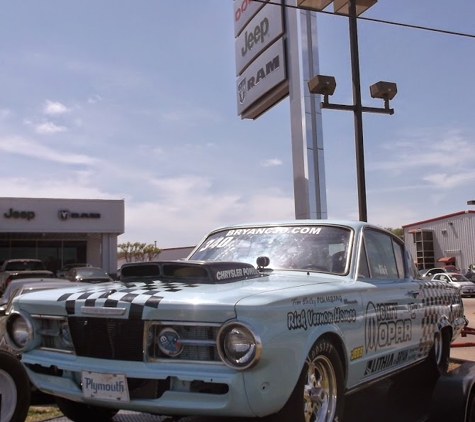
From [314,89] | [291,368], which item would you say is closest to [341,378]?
[291,368]

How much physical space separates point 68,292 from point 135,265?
56 cm

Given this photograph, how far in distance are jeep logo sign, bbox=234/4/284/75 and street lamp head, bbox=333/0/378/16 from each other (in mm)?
9796

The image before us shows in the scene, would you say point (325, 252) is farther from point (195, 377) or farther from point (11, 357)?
point (11, 357)

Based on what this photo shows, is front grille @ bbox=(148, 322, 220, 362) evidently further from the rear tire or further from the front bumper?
the rear tire

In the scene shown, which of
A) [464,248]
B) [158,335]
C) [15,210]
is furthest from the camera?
[464,248]

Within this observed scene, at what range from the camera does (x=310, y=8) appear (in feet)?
36.0

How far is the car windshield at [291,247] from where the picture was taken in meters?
4.53

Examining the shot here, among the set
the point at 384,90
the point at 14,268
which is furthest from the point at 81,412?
the point at 14,268

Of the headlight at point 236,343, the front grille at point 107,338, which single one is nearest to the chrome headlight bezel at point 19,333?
the front grille at point 107,338

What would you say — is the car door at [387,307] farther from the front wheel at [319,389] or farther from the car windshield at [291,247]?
the front wheel at [319,389]

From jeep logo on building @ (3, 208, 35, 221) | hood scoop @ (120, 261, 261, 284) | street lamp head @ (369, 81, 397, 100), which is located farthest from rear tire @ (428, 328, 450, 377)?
jeep logo on building @ (3, 208, 35, 221)

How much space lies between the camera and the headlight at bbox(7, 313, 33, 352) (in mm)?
3684

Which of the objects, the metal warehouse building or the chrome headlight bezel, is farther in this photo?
the metal warehouse building

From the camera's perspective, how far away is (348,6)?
11.3m
